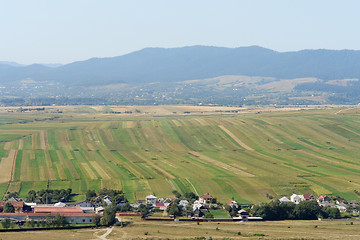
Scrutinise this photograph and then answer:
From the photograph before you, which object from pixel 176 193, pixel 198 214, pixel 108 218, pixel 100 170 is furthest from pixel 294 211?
pixel 100 170

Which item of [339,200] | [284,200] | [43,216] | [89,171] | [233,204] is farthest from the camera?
[89,171]

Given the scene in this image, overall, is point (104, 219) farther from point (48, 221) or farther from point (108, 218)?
point (48, 221)

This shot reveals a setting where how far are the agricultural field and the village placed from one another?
177 inches

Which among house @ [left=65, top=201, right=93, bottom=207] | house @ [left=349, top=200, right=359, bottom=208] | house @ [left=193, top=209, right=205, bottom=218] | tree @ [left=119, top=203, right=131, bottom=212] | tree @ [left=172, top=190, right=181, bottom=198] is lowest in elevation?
house @ [left=349, top=200, right=359, bottom=208]

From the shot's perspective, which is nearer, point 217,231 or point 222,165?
point 217,231

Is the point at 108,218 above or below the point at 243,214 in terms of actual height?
above

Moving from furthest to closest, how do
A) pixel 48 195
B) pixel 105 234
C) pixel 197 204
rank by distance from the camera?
1. pixel 48 195
2. pixel 197 204
3. pixel 105 234

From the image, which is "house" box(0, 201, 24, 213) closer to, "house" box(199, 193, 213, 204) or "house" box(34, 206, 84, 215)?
"house" box(34, 206, 84, 215)

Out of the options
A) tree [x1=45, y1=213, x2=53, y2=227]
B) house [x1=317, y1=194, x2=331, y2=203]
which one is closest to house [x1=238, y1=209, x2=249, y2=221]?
house [x1=317, y1=194, x2=331, y2=203]

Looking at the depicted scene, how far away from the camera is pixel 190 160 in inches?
5325

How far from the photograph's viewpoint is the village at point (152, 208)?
79938 millimetres

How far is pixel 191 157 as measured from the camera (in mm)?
140000

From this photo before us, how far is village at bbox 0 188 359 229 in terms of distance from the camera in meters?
79.9

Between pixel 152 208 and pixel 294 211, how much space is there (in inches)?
859
